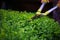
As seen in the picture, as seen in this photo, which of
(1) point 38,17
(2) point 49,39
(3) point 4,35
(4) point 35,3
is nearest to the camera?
(3) point 4,35

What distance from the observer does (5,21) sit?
5562 mm

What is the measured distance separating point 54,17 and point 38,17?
0.50 metres

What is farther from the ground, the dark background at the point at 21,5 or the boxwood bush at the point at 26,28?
the dark background at the point at 21,5

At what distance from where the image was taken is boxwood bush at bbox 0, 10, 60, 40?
476 centimetres

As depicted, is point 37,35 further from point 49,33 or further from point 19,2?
point 19,2

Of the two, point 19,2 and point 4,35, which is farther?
point 19,2

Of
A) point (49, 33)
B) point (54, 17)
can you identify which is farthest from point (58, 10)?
point (49, 33)

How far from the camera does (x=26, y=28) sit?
542 cm

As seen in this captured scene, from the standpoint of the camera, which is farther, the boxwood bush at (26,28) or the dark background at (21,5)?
the dark background at (21,5)

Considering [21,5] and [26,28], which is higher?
[21,5]

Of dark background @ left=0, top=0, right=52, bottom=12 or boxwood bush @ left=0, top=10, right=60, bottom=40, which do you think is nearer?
boxwood bush @ left=0, top=10, right=60, bottom=40

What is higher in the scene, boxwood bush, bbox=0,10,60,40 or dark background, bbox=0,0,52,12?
dark background, bbox=0,0,52,12

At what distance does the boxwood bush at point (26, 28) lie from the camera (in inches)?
187

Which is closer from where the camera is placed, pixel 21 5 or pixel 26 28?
pixel 26 28
